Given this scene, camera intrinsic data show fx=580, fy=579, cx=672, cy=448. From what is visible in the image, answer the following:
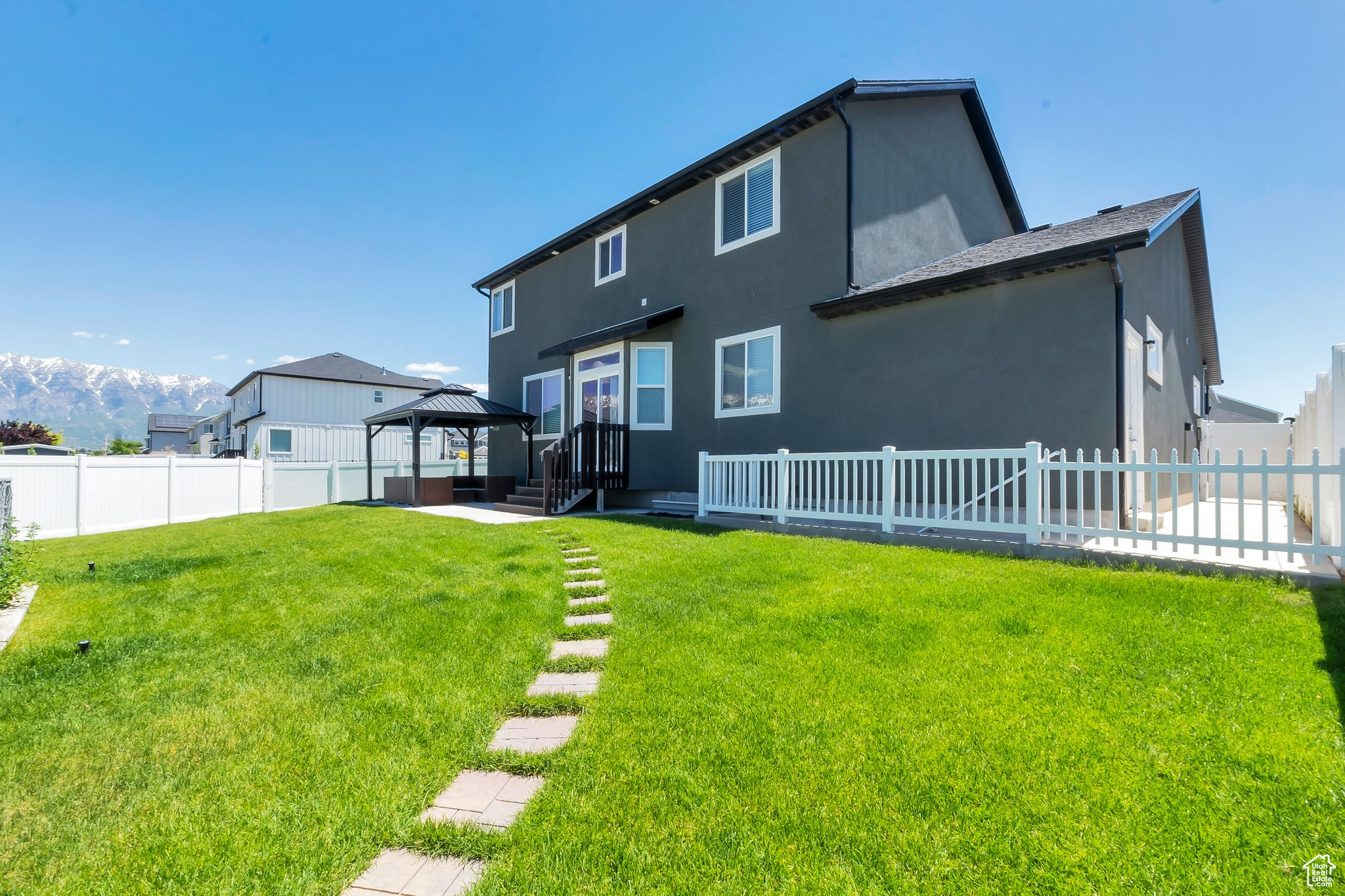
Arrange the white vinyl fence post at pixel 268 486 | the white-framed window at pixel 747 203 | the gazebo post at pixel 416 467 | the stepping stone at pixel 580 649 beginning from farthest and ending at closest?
the white vinyl fence post at pixel 268 486 → the gazebo post at pixel 416 467 → the white-framed window at pixel 747 203 → the stepping stone at pixel 580 649

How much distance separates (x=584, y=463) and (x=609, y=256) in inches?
205

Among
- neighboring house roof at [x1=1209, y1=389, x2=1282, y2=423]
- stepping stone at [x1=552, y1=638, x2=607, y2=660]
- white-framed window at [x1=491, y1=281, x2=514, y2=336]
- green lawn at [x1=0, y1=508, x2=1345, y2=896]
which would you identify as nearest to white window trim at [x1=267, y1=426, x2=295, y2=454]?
white-framed window at [x1=491, y1=281, x2=514, y2=336]

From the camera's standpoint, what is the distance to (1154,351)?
29.6 feet

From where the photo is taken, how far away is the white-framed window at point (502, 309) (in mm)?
16656

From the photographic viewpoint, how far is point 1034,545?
5.70 meters

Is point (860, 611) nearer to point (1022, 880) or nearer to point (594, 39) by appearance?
point (1022, 880)

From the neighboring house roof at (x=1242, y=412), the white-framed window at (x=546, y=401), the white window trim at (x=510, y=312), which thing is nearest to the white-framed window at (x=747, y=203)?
the white-framed window at (x=546, y=401)

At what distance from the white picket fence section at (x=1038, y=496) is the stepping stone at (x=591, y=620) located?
3.66m

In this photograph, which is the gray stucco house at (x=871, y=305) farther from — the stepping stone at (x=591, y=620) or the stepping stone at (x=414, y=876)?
the stepping stone at (x=414, y=876)

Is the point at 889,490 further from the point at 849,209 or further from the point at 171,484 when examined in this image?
the point at 171,484

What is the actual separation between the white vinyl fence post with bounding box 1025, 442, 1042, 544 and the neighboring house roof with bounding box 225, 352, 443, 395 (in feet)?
102

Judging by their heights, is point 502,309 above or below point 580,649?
above

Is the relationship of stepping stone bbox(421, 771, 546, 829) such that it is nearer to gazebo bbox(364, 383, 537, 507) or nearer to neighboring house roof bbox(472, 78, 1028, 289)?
neighboring house roof bbox(472, 78, 1028, 289)

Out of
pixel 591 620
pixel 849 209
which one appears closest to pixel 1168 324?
pixel 849 209
